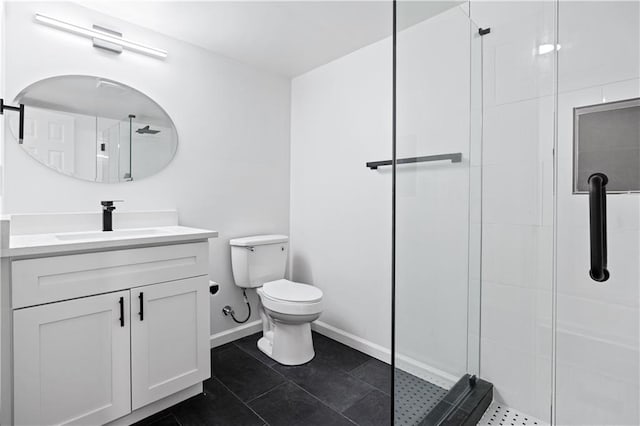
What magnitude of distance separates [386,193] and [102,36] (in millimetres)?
1889

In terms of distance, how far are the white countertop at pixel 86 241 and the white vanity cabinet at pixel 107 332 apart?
0.04 m

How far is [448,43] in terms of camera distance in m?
1.33

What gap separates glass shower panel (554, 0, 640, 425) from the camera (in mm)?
1186

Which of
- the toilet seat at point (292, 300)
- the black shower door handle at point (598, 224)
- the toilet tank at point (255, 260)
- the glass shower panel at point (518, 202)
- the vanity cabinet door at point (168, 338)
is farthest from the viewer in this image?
the toilet tank at point (255, 260)

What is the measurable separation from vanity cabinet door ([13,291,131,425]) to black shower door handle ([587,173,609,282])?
6.11 ft

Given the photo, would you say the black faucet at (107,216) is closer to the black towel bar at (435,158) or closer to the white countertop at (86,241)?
→ the white countertop at (86,241)

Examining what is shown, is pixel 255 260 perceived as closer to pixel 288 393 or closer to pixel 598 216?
pixel 288 393

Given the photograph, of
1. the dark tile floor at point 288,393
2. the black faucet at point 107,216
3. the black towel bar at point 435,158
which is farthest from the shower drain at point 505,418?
the black faucet at point 107,216

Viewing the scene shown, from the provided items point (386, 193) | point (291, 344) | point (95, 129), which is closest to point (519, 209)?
point (386, 193)

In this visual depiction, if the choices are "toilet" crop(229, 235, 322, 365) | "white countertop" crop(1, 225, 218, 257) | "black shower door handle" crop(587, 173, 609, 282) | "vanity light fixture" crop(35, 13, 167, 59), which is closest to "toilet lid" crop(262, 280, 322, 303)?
"toilet" crop(229, 235, 322, 365)

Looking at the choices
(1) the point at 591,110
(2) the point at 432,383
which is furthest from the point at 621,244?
(2) the point at 432,383

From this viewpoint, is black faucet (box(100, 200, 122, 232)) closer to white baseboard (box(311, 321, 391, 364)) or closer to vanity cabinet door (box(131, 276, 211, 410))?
vanity cabinet door (box(131, 276, 211, 410))

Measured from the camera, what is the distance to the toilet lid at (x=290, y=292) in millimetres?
2031

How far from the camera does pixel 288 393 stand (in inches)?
70.6
